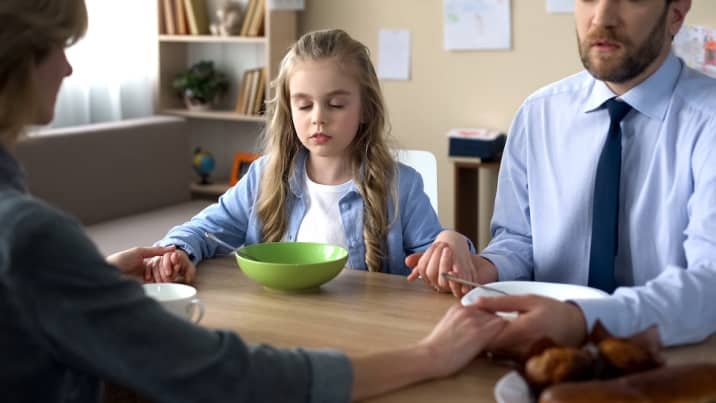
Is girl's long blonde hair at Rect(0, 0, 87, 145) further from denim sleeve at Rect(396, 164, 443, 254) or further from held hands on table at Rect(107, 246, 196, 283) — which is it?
denim sleeve at Rect(396, 164, 443, 254)

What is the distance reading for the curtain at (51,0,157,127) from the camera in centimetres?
435

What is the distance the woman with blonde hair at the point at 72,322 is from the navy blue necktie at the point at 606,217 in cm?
70

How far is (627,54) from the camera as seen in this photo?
1.69 m

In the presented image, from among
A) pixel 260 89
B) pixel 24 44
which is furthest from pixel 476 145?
pixel 24 44

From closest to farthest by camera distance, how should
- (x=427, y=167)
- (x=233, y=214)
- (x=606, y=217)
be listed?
(x=606, y=217)
(x=233, y=214)
(x=427, y=167)

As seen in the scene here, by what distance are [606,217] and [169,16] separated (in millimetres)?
3557

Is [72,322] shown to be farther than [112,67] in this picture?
No

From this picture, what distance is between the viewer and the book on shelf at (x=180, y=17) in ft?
15.7

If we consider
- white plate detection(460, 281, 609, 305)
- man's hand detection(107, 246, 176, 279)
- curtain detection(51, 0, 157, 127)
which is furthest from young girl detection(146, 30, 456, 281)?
curtain detection(51, 0, 157, 127)

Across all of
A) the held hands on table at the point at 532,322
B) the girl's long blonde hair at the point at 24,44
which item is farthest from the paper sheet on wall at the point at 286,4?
the girl's long blonde hair at the point at 24,44

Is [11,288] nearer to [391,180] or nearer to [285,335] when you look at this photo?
[285,335]

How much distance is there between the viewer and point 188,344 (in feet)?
3.26

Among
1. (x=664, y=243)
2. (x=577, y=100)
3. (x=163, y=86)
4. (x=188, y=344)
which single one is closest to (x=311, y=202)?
(x=577, y=100)

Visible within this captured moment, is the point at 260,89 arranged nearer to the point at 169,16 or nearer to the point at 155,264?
the point at 169,16
